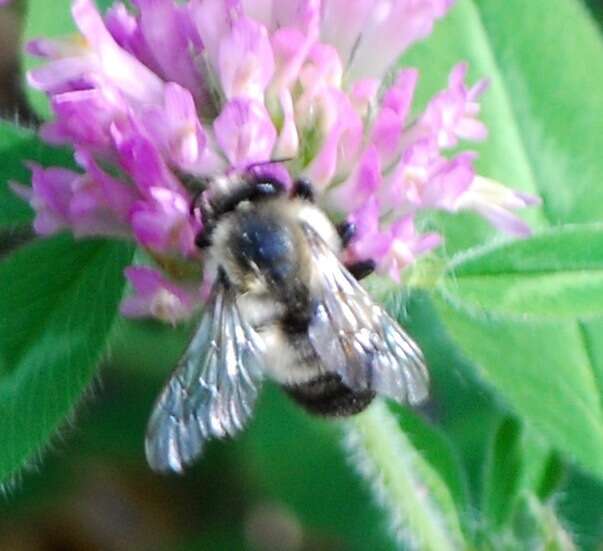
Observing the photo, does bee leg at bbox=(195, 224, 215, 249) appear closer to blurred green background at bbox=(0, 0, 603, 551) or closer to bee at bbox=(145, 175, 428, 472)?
bee at bbox=(145, 175, 428, 472)

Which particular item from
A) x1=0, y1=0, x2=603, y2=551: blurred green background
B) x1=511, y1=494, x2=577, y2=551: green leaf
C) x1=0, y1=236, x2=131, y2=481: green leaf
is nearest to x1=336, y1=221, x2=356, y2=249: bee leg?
x1=0, y1=236, x2=131, y2=481: green leaf

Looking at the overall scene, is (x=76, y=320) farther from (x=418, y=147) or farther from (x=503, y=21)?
(x=503, y=21)

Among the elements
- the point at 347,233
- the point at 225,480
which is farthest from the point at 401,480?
the point at 225,480

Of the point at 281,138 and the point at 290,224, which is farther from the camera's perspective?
the point at 281,138

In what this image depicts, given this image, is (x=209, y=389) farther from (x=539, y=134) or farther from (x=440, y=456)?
(x=539, y=134)

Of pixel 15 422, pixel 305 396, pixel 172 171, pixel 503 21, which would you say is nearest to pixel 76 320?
pixel 15 422
